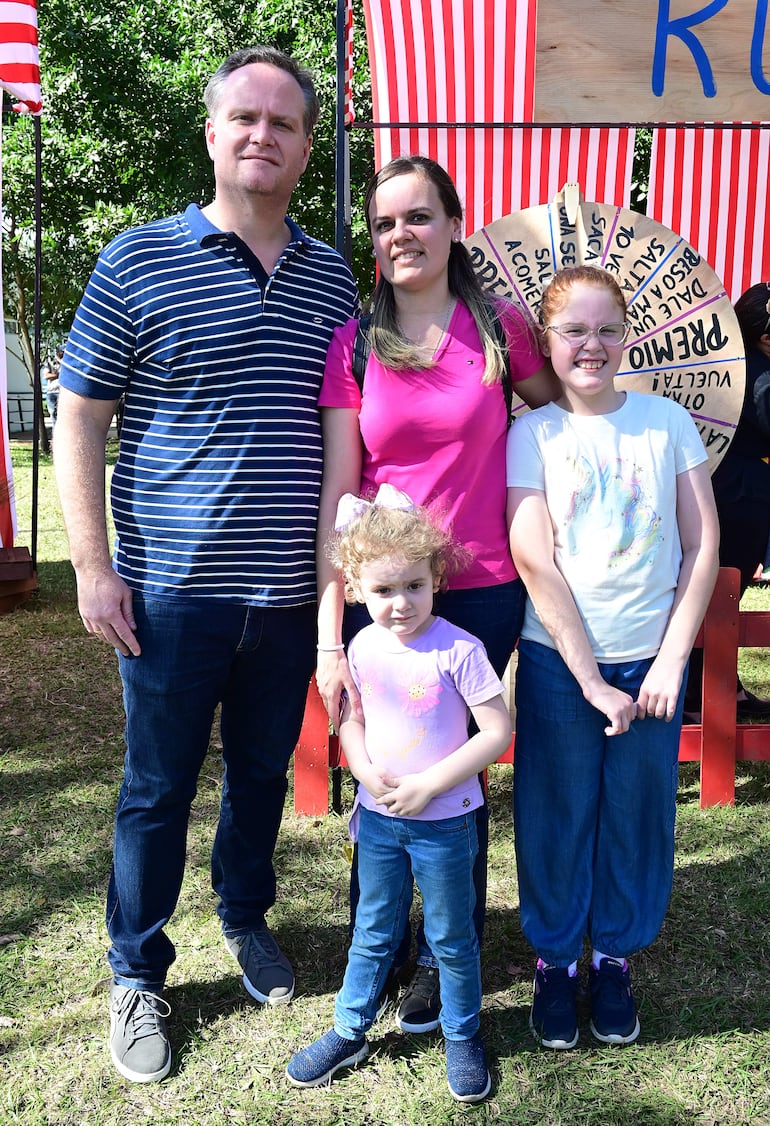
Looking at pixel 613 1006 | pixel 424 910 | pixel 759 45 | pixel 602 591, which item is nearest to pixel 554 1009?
pixel 613 1006

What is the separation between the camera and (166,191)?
48.8 feet

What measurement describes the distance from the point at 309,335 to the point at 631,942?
5.38 ft

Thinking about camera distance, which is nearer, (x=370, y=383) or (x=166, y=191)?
(x=370, y=383)

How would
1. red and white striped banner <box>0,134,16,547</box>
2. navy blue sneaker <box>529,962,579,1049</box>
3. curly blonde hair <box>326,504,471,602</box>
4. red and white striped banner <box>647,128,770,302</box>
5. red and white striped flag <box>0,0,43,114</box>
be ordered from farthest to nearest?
red and white striped banner <box>0,134,16,547</box> < red and white striped banner <box>647,128,770,302</box> < red and white striped flag <box>0,0,43,114</box> < navy blue sneaker <box>529,962,579,1049</box> < curly blonde hair <box>326,504,471,602</box>

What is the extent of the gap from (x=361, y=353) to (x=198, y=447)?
1.38ft

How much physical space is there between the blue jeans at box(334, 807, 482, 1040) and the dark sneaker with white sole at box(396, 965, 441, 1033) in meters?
0.17

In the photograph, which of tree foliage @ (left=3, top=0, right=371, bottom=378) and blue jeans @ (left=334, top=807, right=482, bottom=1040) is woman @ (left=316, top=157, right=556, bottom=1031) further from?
tree foliage @ (left=3, top=0, right=371, bottom=378)

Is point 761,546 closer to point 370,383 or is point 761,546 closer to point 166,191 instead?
point 370,383

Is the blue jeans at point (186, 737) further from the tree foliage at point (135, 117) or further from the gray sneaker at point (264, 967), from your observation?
the tree foliage at point (135, 117)

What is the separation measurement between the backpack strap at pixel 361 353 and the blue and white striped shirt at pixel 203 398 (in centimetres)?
9

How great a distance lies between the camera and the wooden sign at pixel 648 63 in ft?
12.9

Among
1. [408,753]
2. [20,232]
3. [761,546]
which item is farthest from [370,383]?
[20,232]

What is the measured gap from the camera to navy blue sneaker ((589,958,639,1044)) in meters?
2.46

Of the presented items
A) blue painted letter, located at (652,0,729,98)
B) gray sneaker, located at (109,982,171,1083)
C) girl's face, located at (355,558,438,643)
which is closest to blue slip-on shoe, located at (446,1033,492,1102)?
gray sneaker, located at (109,982,171,1083)
